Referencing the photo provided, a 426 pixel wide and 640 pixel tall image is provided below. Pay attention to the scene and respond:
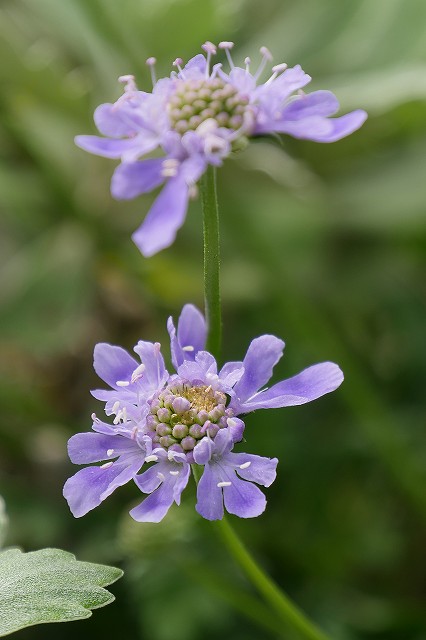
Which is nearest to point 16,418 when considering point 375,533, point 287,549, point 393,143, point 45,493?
point 45,493

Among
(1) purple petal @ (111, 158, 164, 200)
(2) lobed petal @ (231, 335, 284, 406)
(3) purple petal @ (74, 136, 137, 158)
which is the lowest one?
(2) lobed petal @ (231, 335, 284, 406)

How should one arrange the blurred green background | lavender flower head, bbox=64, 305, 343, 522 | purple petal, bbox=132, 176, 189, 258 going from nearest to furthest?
purple petal, bbox=132, 176, 189, 258
lavender flower head, bbox=64, 305, 343, 522
the blurred green background

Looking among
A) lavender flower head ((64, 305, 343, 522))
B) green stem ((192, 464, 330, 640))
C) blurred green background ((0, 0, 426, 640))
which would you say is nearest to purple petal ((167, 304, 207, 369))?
lavender flower head ((64, 305, 343, 522))

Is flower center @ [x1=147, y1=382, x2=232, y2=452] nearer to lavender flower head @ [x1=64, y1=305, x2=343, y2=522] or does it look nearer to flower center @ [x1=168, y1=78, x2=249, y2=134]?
lavender flower head @ [x1=64, y1=305, x2=343, y2=522]

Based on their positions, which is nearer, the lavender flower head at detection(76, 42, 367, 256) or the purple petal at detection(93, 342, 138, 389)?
Result: the lavender flower head at detection(76, 42, 367, 256)

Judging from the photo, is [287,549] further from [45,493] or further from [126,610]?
[45,493]

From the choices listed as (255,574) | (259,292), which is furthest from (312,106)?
(259,292)

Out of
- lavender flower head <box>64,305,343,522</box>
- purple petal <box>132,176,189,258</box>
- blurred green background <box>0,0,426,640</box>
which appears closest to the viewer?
purple petal <box>132,176,189,258</box>
